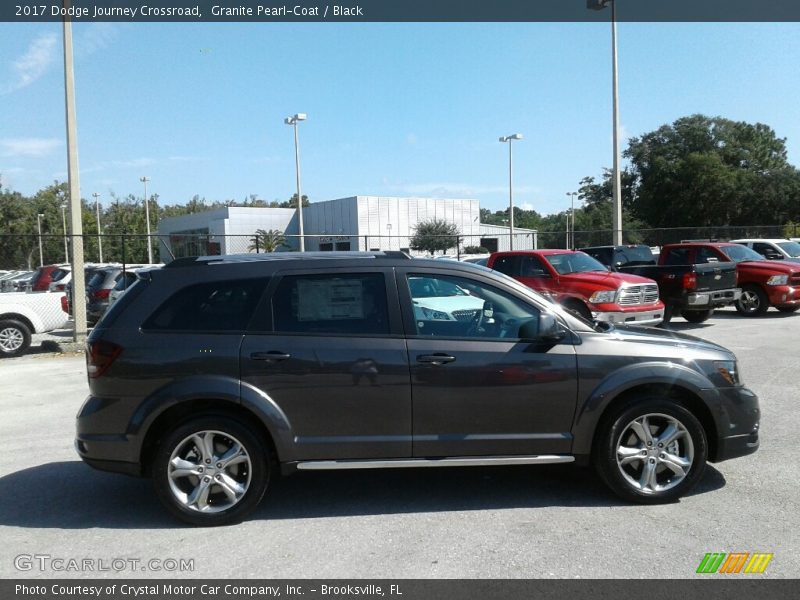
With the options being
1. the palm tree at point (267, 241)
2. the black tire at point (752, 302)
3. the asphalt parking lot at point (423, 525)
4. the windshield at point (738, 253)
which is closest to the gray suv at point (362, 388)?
the asphalt parking lot at point (423, 525)

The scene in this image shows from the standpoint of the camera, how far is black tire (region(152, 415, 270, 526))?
4.47 m

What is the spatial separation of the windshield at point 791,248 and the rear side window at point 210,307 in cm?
1918

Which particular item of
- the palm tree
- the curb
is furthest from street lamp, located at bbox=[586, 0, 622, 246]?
the curb

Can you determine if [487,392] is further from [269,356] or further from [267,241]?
[267,241]

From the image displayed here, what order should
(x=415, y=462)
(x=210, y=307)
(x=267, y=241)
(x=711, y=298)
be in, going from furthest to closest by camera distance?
(x=267, y=241) → (x=711, y=298) → (x=210, y=307) → (x=415, y=462)

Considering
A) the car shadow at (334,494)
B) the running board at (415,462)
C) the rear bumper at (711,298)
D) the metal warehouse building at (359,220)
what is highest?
the metal warehouse building at (359,220)

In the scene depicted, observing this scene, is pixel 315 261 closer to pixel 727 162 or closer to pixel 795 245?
pixel 795 245

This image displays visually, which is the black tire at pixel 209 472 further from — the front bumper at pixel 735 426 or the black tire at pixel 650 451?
the front bumper at pixel 735 426

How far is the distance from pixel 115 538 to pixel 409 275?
262 cm

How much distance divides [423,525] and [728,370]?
2.45m

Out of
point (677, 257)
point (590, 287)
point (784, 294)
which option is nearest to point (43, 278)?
point (590, 287)

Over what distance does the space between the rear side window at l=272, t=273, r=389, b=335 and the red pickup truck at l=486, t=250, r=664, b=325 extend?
763 cm

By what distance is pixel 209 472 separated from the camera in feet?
14.8

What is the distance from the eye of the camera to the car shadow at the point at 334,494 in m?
4.74
